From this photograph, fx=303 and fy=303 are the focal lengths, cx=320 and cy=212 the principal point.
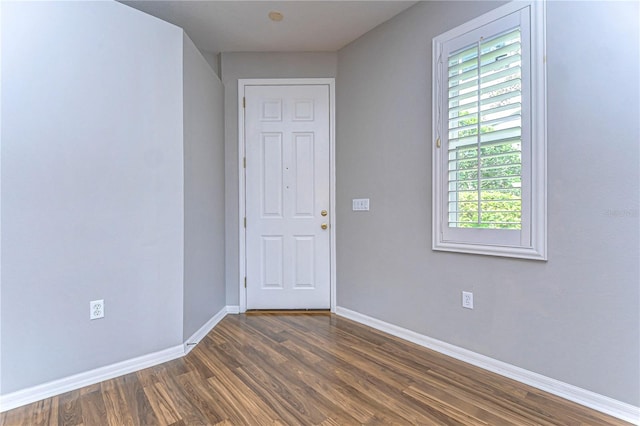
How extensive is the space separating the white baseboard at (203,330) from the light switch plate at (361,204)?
5.46 feet

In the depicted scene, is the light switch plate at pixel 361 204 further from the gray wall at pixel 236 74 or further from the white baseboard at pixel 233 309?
the white baseboard at pixel 233 309

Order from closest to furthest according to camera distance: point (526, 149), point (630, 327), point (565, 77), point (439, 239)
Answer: point (630, 327) < point (565, 77) < point (526, 149) < point (439, 239)

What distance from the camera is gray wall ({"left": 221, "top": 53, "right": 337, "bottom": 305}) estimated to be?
122 inches

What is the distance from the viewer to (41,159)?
5.64ft

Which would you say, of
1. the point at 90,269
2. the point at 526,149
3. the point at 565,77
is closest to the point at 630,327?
the point at 526,149

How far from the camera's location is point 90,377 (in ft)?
6.10

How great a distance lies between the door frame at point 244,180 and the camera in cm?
311

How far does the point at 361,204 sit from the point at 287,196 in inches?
30.7

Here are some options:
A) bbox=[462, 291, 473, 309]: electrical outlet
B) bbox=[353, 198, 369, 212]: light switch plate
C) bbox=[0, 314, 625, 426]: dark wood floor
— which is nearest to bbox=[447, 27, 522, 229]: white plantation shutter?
bbox=[462, 291, 473, 309]: electrical outlet

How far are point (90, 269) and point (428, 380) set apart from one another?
2.19 metres

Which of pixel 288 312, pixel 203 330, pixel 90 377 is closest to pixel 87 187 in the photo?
pixel 90 377

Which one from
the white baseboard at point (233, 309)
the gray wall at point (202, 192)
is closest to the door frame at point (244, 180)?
the white baseboard at point (233, 309)

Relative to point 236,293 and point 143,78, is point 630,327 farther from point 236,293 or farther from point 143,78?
point 143,78

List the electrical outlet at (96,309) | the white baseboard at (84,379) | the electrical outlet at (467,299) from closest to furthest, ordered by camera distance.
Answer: the white baseboard at (84,379)
the electrical outlet at (96,309)
the electrical outlet at (467,299)
